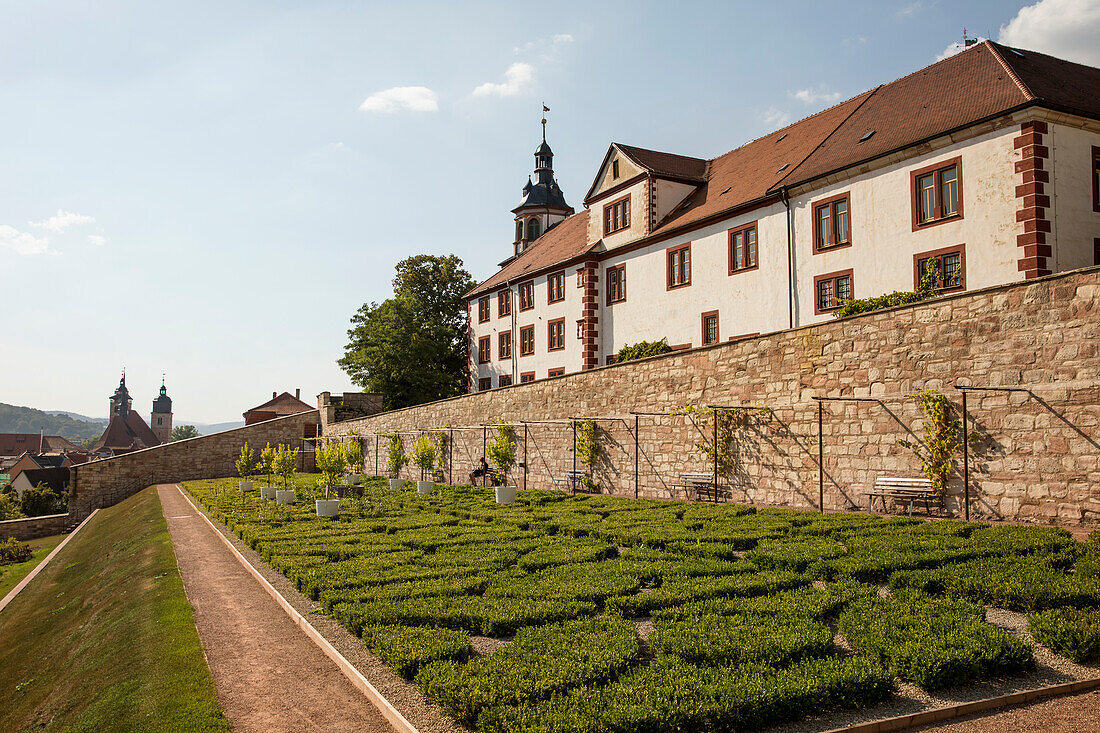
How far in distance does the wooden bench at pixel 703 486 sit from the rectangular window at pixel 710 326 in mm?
9933

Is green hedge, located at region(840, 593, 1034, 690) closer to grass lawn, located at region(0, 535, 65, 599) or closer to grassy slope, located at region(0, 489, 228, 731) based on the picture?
grassy slope, located at region(0, 489, 228, 731)

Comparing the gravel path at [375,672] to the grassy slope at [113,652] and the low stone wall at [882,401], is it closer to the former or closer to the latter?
the grassy slope at [113,652]

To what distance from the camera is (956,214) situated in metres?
20.5

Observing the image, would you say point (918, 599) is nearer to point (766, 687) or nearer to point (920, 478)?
point (766, 687)

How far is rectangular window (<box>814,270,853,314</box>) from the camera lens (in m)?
23.5

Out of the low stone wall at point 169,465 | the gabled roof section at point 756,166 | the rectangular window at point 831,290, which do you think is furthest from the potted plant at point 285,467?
the low stone wall at point 169,465

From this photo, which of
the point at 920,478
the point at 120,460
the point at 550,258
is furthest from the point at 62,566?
the point at 920,478

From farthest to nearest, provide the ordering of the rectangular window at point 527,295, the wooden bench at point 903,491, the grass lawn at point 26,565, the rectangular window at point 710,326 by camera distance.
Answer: the rectangular window at point 527,295
the grass lawn at point 26,565
the rectangular window at point 710,326
the wooden bench at point 903,491

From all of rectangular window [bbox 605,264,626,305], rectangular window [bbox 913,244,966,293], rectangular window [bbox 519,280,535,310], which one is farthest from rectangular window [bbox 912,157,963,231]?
rectangular window [bbox 519,280,535,310]

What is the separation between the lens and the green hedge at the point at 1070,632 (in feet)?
20.6

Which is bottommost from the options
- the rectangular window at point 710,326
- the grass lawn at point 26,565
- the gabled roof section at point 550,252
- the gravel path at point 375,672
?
the grass lawn at point 26,565

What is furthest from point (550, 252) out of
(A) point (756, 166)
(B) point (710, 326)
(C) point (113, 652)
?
(C) point (113, 652)

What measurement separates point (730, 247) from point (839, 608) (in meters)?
21.6

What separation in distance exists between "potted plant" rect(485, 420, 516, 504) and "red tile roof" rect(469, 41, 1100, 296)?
35.5 feet
